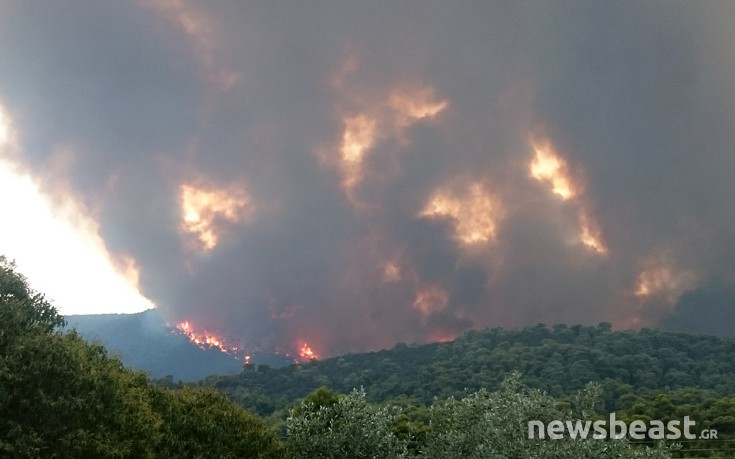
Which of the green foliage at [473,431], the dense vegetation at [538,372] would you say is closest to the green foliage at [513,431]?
the green foliage at [473,431]

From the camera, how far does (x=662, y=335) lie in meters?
196

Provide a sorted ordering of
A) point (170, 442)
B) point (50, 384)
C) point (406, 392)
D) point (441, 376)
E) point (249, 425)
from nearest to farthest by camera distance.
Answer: point (50, 384) < point (170, 442) < point (249, 425) < point (406, 392) < point (441, 376)

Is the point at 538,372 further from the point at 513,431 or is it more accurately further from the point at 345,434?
the point at 513,431

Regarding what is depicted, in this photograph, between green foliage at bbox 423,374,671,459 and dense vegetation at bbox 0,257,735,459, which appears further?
green foliage at bbox 423,374,671,459

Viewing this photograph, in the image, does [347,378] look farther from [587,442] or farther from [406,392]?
[587,442]

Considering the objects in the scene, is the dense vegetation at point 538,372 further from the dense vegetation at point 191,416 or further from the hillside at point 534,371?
the dense vegetation at point 191,416

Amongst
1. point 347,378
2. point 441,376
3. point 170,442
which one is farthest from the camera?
point 347,378

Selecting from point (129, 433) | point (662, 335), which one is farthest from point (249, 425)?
point (662, 335)

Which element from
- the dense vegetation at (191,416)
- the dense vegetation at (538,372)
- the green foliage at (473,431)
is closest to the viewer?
the dense vegetation at (191,416)

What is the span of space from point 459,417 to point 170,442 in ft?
46.2

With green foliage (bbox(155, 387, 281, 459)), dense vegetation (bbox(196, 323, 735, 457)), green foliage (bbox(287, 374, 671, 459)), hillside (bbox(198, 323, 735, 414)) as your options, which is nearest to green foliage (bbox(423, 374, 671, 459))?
green foliage (bbox(287, 374, 671, 459))

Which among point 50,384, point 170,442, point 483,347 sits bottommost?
point 170,442

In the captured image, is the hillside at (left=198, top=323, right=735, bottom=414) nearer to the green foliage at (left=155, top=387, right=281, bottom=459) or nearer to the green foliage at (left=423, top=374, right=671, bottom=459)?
the green foliage at (left=155, top=387, right=281, bottom=459)

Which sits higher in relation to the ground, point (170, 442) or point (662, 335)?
point (662, 335)
